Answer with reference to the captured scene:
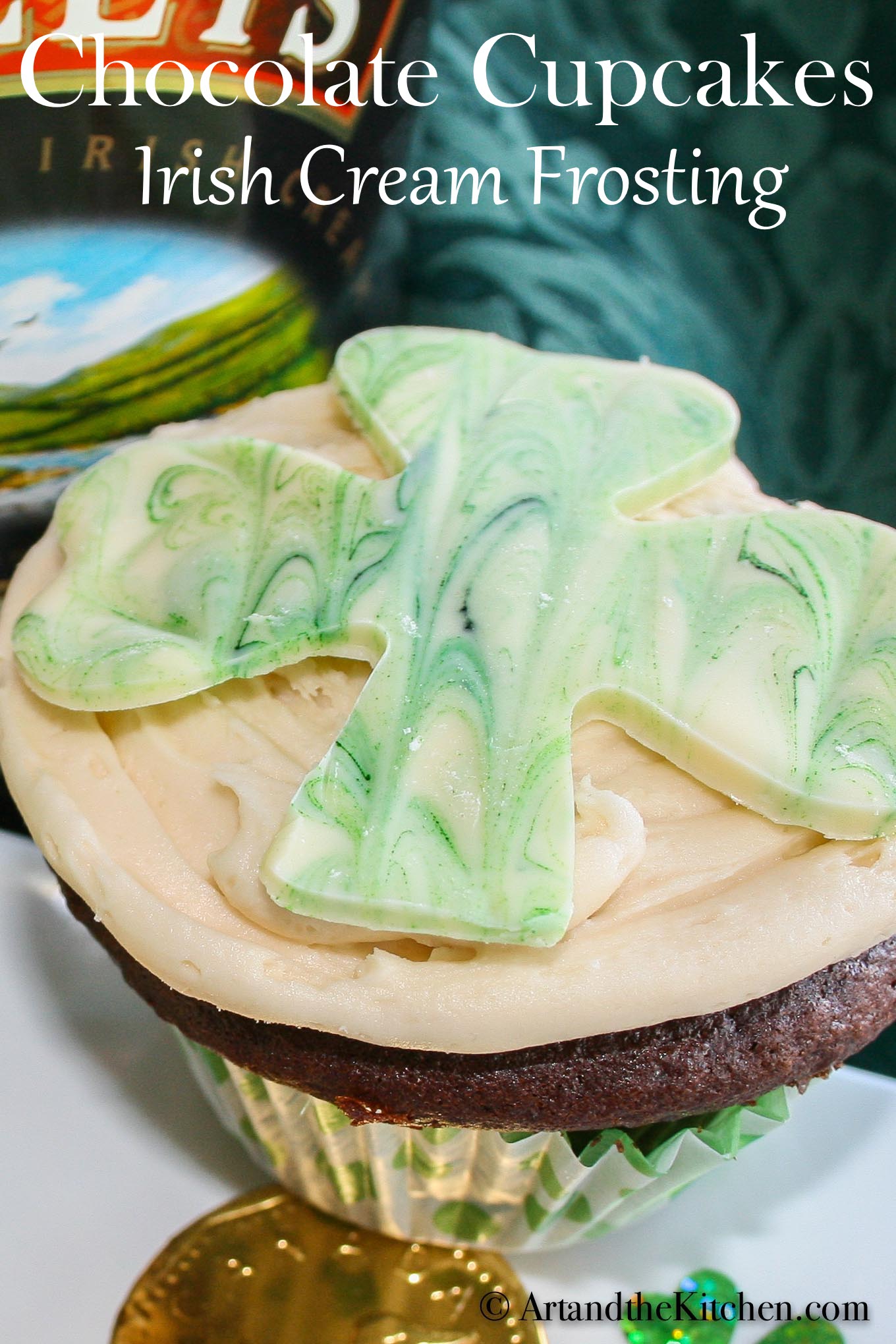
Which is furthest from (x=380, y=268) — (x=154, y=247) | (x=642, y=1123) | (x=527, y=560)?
(x=642, y=1123)

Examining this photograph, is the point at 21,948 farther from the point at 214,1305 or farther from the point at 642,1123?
the point at 642,1123

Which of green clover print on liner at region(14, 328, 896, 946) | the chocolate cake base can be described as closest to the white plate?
the chocolate cake base

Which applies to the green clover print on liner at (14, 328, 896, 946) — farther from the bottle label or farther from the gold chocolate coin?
the gold chocolate coin

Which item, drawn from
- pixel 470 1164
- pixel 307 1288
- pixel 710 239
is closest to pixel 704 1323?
pixel 470 1164

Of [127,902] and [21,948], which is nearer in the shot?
[127,902]

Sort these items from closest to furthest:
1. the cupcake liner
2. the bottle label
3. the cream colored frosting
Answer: the cream colored frosting < the cupcake liner < the bottle label

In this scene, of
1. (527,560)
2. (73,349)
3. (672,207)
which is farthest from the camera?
(672,207)

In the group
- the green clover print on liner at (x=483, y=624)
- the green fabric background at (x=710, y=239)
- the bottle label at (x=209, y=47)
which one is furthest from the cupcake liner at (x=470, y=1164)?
the bottle label at (x=209, y=47)
